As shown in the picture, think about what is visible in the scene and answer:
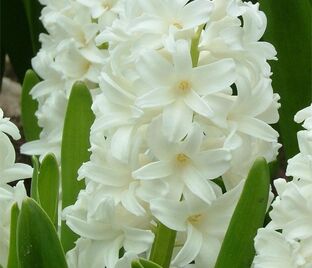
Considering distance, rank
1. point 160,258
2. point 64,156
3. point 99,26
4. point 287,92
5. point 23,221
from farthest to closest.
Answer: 1. point 287,92
2. point 99,26
3. point 64,156
4. point 160,258
5. point 23,221

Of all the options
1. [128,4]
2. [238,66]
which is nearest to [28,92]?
[128,4]

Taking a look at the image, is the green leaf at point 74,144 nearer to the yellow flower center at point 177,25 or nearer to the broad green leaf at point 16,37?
the yellow flower center at point 177,25

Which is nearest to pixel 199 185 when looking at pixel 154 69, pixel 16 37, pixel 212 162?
pixel 212 162

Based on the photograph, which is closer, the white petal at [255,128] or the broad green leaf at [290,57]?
the white petal at [255,128]

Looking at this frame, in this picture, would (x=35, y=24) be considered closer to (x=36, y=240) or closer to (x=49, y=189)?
(x=49, y=189)

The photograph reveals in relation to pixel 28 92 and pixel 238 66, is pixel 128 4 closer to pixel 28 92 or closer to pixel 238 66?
pixel 238 66

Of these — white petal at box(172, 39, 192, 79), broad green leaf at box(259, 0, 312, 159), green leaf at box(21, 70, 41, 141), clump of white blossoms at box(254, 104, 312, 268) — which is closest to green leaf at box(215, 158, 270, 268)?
clump of white blossoms at box(254, 104, 312, 268)

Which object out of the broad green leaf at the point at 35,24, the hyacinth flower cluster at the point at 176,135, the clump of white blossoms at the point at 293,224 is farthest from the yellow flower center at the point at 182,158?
the broad green leaf at the point at 35,24
